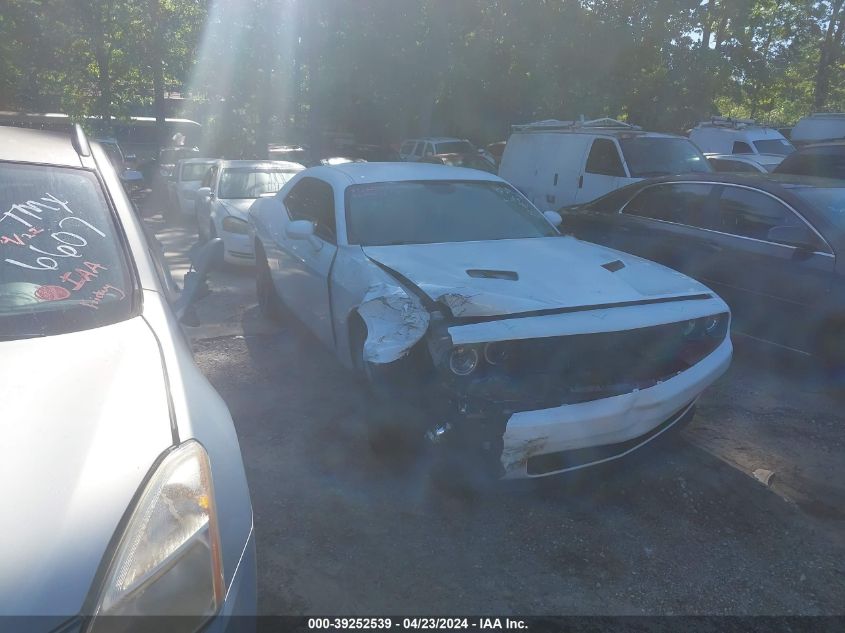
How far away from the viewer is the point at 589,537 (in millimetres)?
3551

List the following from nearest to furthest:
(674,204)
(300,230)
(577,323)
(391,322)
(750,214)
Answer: (577,323) < (391,322) < (300,230) < (750,214) < (674,204)

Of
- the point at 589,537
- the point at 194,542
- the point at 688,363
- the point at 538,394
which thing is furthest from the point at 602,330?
the point at 194,542

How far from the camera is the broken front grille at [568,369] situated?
348cm

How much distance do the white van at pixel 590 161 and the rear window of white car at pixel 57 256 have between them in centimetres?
850

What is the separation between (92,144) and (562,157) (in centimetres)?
878

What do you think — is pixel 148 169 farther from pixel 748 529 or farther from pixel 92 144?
pixel 748 529

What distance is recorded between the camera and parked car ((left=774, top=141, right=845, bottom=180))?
9664 mm

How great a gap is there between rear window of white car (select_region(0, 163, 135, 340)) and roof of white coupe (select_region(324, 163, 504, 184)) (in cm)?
275

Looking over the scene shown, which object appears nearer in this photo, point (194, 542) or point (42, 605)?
point (42, 605)

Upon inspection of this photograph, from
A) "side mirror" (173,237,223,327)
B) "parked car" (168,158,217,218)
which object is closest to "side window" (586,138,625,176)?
"parked car" (168,158,217,218)

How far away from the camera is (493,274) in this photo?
162 inches

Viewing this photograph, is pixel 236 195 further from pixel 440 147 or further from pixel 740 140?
pixel 440 147

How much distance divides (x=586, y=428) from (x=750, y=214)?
3.62m

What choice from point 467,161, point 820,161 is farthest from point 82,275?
point 467,161
